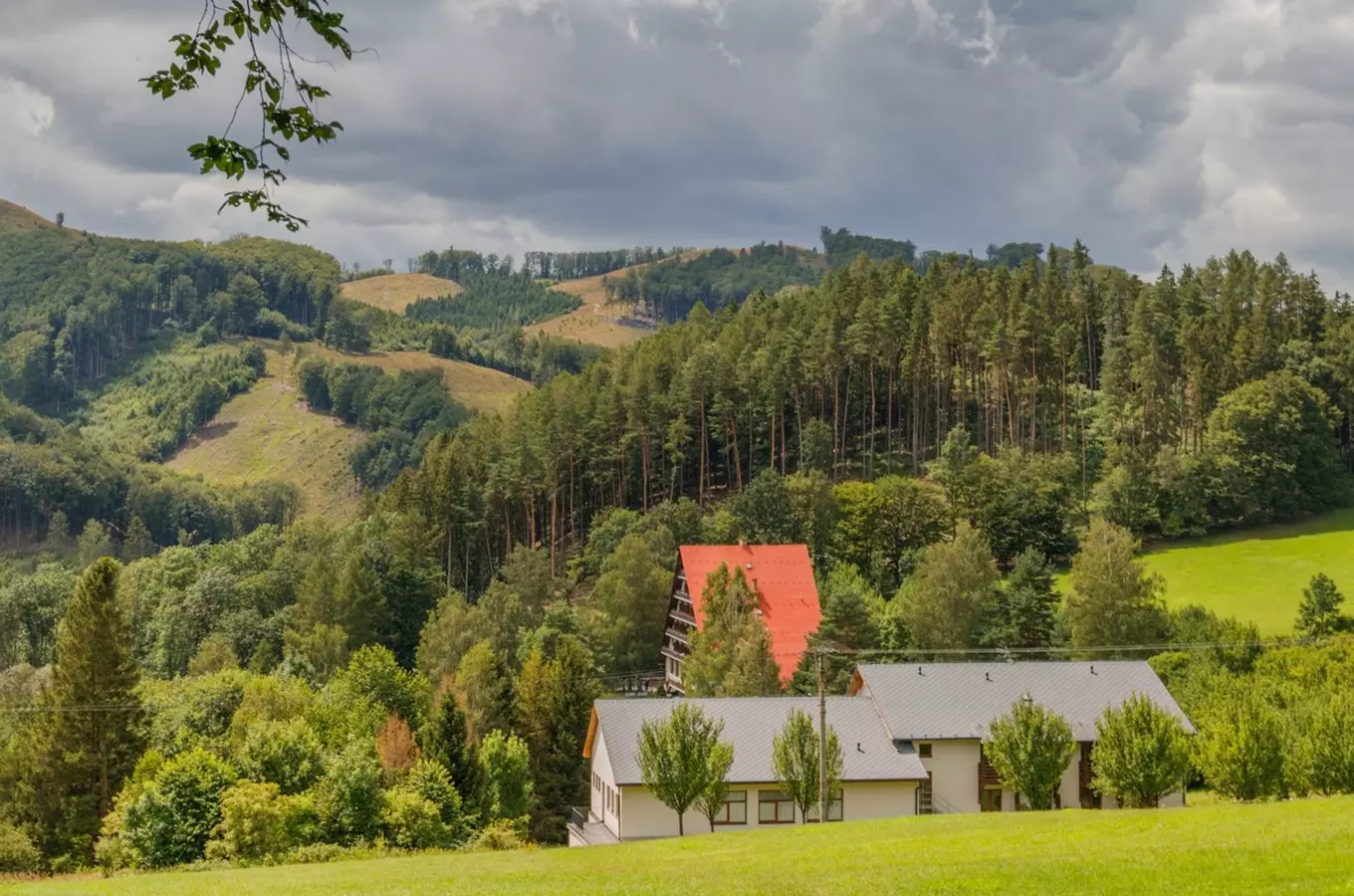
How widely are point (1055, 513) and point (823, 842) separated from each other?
67.3 m

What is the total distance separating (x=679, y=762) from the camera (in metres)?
48.9

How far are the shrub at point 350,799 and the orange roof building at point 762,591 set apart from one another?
37.3 m

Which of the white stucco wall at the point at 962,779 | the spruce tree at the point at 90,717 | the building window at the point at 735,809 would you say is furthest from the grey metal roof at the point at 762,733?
the spruce tree at the point at 90,717

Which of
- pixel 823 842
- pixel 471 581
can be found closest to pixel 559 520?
pixel 471 581

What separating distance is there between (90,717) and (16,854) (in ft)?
28.9

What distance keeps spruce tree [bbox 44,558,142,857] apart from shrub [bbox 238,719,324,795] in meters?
8.90

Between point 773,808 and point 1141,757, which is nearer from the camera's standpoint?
point 1141,757

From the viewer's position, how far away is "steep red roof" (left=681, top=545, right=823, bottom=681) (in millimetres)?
82500

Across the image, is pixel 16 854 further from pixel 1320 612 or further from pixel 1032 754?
pixel 1320 612

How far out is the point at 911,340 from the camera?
113812mm

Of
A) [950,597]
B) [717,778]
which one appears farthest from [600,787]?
[950,597]

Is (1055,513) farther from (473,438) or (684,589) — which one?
(473,438)

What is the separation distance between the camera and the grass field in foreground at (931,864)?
21953mm

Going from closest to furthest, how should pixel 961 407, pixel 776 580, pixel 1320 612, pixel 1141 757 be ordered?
pixel 1141 757 < pixel 1320 612 < pixel 776 580 < pixel 961 407
